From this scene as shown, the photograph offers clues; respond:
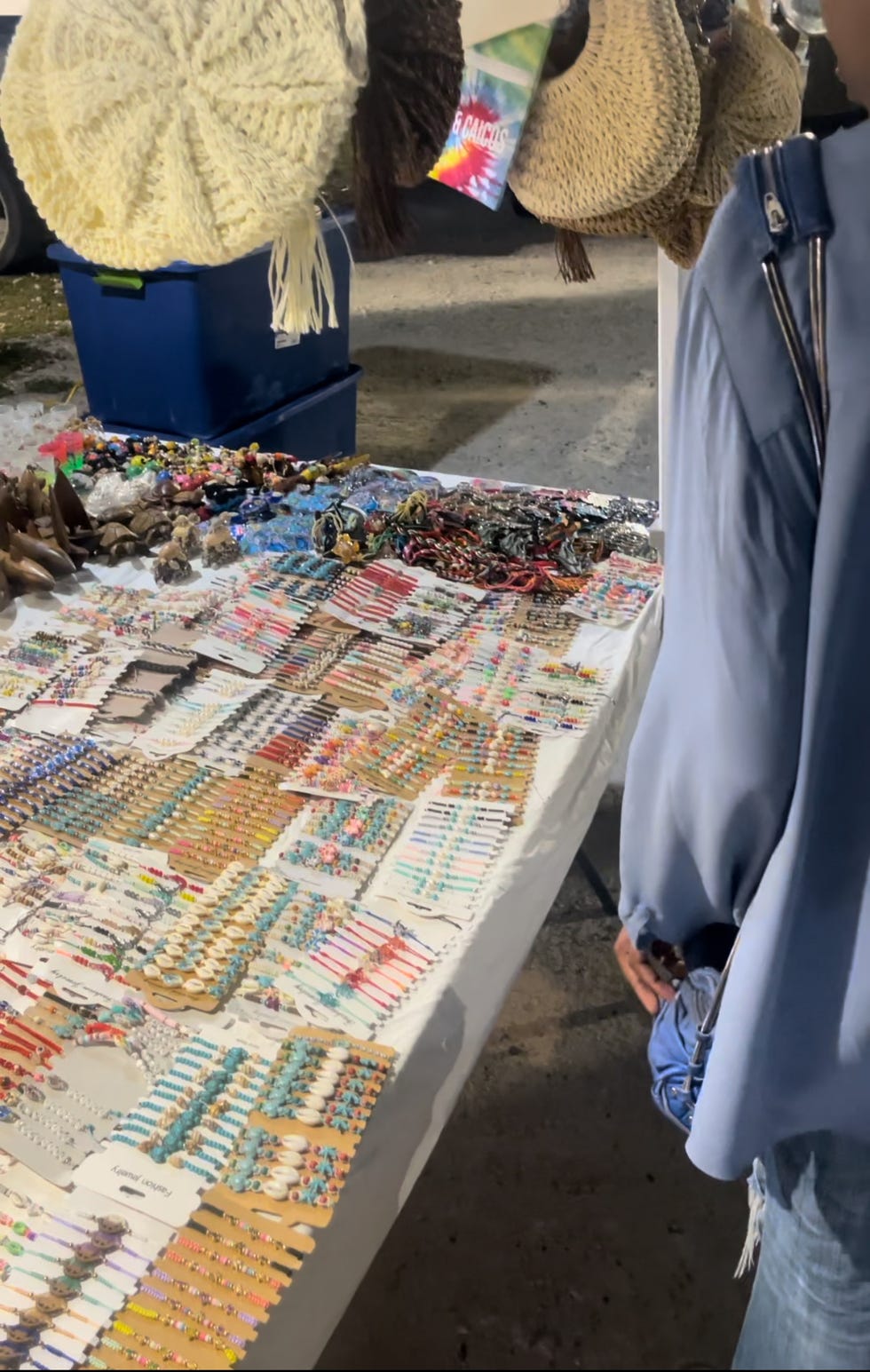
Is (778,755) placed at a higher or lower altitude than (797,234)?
lower

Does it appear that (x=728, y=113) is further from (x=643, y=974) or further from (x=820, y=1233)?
(x=820, y=1233)

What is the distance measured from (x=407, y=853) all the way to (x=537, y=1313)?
706 millimetres

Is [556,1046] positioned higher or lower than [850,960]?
lower

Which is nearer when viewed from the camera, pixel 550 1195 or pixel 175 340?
pixel 550 1195

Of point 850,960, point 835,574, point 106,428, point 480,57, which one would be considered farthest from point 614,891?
point 106,428

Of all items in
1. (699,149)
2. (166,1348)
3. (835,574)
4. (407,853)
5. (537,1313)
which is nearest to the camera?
(537,1313)

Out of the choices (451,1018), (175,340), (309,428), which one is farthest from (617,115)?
(309,428)

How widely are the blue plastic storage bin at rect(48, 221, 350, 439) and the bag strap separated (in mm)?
1791

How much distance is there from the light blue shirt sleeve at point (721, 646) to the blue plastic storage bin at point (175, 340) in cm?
176

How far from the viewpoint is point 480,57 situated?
96 cm

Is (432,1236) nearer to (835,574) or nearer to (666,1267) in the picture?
(666,1267)

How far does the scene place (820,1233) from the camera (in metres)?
0.68

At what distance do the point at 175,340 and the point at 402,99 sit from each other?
1.50 metres

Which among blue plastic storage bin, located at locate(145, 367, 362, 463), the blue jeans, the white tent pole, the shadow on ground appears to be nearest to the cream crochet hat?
the white tent pole
